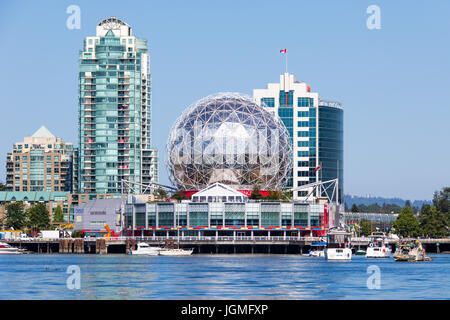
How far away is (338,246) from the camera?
159375 millimetres

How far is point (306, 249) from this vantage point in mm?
172375


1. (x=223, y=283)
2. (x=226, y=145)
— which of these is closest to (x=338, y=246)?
(x=226, y=145)

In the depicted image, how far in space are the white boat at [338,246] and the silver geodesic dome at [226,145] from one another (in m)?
24.4

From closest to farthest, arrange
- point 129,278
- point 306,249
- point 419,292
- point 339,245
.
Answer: point 419,292
point 129,278
point 339,245
point 306,249

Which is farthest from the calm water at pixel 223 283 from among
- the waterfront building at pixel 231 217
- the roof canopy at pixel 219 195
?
the roof canopy at pixel 219 195

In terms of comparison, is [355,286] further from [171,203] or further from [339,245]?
[171,203]

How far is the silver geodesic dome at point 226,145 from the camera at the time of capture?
18488 centimetres

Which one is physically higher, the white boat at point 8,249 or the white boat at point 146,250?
the white boat at point 146,250

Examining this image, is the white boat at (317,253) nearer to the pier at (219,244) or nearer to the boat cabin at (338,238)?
the boat cabin at (338,238)

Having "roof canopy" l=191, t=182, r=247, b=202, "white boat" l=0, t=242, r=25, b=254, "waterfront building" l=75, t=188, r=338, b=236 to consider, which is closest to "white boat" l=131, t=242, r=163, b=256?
"waterfront building" l=75, t=188, r=338, b=236

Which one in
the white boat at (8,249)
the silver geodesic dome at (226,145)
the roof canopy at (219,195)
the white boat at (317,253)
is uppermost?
the silver geodesic dome at (226,145)

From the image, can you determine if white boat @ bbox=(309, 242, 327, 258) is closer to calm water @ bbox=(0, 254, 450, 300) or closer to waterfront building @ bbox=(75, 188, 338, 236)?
waterfront building @ bbox=(75, 188, 338, 236)
